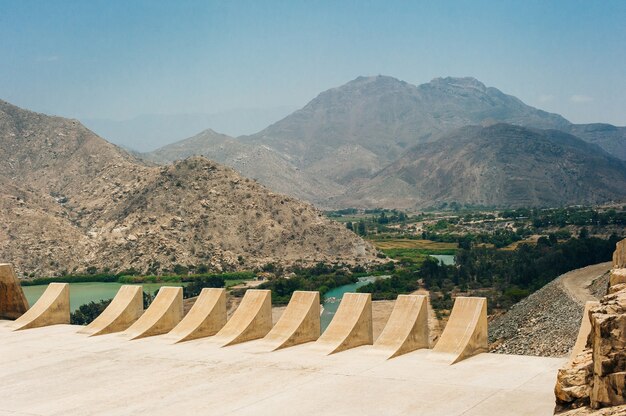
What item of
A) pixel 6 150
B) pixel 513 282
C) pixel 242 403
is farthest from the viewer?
pixel 6 150

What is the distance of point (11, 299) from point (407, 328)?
35.2 ft

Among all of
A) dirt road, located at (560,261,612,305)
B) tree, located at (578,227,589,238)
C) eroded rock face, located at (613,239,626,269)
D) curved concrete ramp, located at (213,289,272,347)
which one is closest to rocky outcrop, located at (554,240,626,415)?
eroded rock face, located at (613,239,626,269)

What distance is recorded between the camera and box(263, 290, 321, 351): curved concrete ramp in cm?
1661

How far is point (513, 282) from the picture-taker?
229 feet

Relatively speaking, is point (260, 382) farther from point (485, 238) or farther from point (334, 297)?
point (485, 238)

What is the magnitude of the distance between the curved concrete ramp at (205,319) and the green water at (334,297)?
34.7 m

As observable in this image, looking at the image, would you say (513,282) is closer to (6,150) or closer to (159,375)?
(159,375)

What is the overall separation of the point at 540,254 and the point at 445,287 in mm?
12501

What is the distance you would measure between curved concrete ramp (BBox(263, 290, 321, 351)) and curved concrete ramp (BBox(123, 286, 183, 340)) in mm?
2622

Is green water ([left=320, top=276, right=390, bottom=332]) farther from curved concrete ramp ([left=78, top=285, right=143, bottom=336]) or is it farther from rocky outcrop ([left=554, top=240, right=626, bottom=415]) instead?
rocky outcrop ([left=554, top=240, right=626, bottom=415])

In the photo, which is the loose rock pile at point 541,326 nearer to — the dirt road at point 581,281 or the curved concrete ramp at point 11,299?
the dirt road at point 581,281

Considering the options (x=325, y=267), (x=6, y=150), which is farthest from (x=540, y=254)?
(x=6, y=150)

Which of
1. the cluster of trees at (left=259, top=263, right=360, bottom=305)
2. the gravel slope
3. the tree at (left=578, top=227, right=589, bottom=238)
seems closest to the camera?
the gravel slope

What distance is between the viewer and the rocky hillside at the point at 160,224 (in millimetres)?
92500
